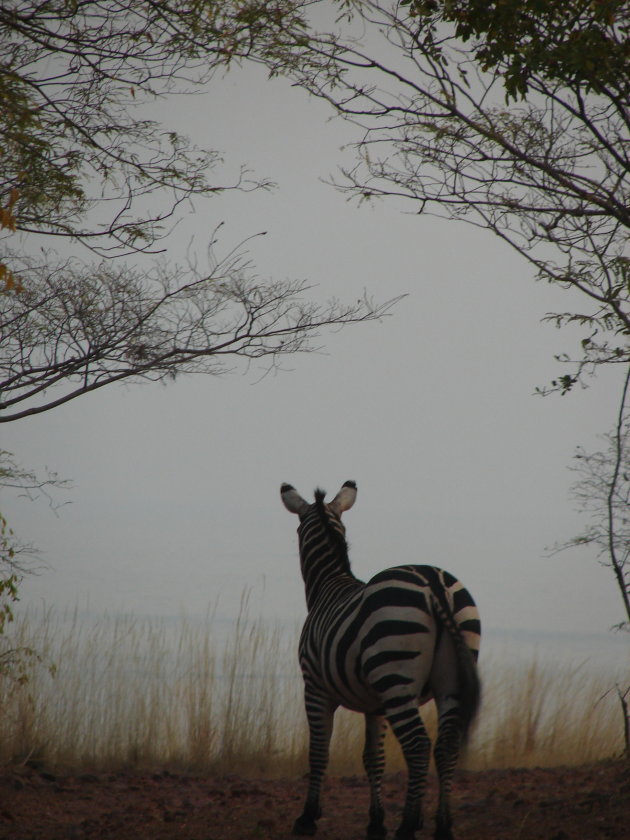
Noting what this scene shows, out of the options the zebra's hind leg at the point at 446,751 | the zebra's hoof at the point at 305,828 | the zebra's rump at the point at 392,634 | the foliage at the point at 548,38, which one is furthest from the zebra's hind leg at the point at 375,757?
the foliage at the point at 548,38

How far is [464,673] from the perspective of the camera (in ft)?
15.8

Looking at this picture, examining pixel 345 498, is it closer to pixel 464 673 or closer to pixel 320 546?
pixel 320 546

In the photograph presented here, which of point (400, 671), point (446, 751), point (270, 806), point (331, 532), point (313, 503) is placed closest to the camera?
point (400, 671)

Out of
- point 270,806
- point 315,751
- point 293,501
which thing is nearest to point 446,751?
point 315,751

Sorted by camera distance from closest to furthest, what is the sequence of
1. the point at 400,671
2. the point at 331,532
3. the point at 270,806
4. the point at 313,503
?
the point at 400,671
the point at 331,532
the point at 313,503
the point at 270,806

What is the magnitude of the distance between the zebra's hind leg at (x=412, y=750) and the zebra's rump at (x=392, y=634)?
0.29 ft

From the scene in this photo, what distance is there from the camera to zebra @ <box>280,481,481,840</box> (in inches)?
188

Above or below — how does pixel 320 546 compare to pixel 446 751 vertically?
above

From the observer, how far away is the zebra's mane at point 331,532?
5984 millimetres

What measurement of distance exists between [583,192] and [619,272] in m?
0.80

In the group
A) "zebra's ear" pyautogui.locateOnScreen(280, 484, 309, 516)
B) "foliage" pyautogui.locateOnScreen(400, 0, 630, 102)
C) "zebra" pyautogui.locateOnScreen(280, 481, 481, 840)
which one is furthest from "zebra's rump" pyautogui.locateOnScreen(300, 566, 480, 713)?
"foliage" pyautogui.locateOnScreen(400, 0, 630, 102)

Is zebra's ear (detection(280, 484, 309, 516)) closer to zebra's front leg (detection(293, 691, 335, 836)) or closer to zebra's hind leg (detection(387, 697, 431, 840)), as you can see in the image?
zebra's front leg (detection(293, 691, 335, 836))

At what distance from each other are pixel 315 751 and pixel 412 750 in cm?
98

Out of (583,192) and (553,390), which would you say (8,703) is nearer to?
(553,390)
